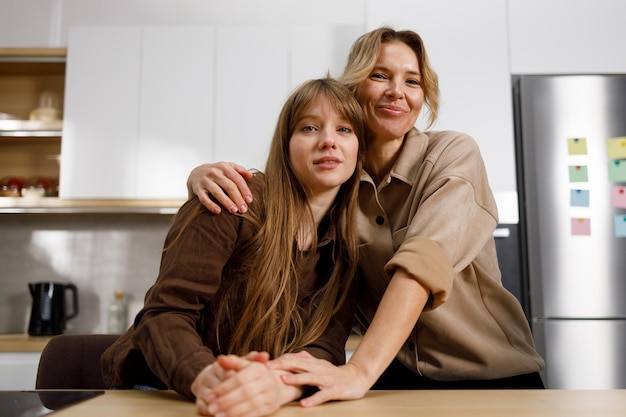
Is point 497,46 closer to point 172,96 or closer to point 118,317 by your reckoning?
point 172,96

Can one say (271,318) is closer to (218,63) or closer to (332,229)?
(332,229)

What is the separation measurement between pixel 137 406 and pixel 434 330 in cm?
60

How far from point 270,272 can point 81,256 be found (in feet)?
7.17

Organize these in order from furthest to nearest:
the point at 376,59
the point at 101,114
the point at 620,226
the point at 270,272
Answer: the point at 101,114, the point at 620,226, the point at 376,59, the point at 270,272

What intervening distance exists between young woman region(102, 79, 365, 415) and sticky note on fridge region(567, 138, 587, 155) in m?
1.40

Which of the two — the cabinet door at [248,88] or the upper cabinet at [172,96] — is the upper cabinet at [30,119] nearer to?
the upper cabinet at [172,96]

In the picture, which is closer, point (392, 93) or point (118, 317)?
point (392, 93)

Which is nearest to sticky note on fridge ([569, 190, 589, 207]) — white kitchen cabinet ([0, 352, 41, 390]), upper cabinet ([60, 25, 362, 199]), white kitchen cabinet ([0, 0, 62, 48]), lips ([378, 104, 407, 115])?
upper cabinet ([60, 25, 362, 199])

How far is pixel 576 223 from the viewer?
89.4 inches

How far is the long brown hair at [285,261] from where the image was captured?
101 cm

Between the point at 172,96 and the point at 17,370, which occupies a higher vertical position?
the point at 172,96

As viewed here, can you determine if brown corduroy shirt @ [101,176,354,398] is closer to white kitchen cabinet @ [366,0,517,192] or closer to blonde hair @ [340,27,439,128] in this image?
blonde hair @ [340,27,439,128]

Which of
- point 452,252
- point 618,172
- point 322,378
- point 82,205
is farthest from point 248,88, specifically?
point 322,378

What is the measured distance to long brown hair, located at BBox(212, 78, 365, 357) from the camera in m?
1.01
